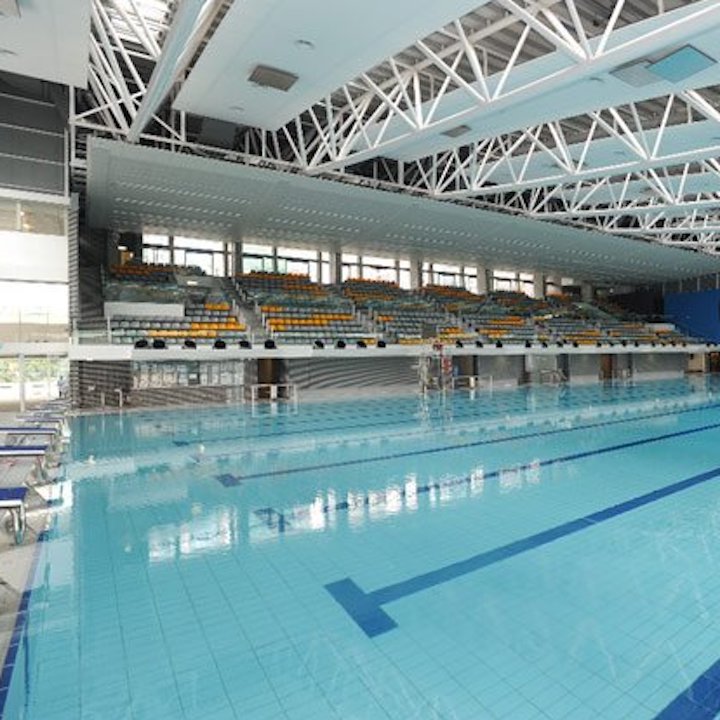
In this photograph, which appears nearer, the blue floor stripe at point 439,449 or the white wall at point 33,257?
the blue floor stripe at point 439,449

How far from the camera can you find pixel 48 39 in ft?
26.5

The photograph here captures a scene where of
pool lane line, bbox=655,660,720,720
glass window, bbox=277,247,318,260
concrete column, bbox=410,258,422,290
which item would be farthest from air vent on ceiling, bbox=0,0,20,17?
concrete column, bbox=410,258,422,290

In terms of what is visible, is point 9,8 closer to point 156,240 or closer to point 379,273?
point 156,240

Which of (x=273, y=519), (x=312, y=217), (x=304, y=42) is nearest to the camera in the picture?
(x=273, y=519)

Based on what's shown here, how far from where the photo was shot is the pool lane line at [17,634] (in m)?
2.66

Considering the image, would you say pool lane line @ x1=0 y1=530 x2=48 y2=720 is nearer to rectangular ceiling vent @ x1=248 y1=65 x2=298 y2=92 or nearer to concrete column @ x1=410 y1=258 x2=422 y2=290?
rectangular ceiling vent @ x1=248 y1=65 x2=298 y2=92

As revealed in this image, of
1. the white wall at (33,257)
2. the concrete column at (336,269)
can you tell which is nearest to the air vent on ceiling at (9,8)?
the white wall at (33,257)

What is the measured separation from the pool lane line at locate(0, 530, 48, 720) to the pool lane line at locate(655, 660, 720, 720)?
9.97ft

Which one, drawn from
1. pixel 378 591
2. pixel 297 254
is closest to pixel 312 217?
pixel 297 254

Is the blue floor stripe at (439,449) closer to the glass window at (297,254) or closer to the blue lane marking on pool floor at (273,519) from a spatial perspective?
the blue lane marking on pool floor at (273,519)

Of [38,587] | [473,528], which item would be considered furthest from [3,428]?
[473,528]

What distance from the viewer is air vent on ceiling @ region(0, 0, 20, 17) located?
23.0 ft

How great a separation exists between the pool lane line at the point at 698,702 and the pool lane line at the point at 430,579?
2.5 inches

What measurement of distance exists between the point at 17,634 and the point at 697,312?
1451 inches
